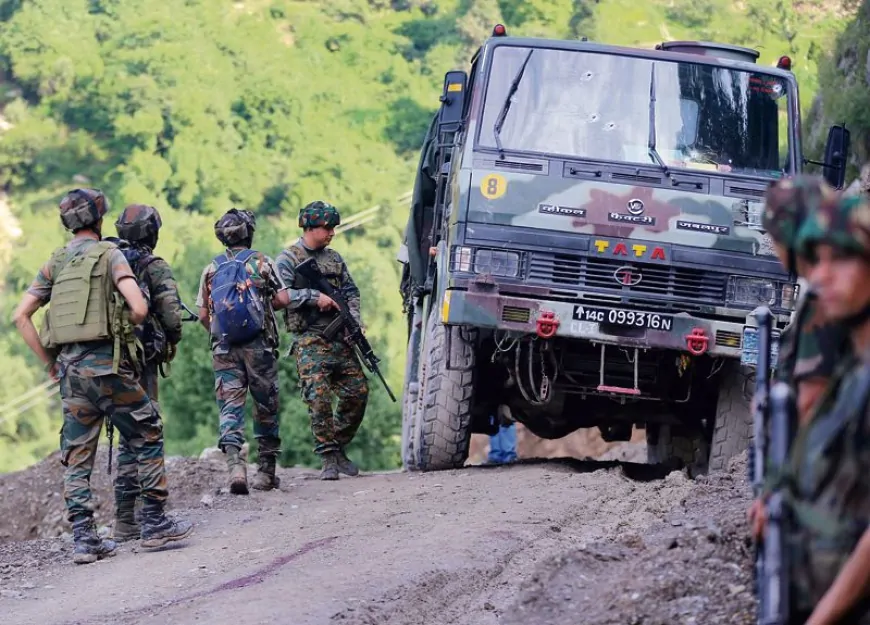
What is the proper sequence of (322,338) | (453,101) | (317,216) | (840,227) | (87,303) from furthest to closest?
(322,338) → (317,216) → (453,101) → (87,303) → (840,227)

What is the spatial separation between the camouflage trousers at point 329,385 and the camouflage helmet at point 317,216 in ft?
2.62

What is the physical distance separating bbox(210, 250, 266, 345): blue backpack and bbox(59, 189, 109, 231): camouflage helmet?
1.76m

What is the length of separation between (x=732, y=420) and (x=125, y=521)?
12.4 feet

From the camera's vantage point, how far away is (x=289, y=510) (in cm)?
927

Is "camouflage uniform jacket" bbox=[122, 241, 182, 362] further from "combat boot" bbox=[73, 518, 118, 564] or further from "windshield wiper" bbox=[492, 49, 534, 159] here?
"windshield wiper" bbox=[492, 49, 534, 159]

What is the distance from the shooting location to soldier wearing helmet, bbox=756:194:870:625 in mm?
3104

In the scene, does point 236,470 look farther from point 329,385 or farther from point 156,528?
point 156,528

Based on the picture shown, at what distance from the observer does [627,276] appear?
30.5 ft

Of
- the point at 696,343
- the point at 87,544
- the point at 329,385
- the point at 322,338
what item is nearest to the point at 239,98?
the point at 329,385

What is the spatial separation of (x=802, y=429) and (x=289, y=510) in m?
6.22

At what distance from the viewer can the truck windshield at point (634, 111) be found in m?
9.49

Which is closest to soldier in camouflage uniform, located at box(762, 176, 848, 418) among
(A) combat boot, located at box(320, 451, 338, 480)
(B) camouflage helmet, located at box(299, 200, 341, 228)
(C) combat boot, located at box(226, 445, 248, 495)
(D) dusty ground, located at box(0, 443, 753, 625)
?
(D) dusty ground, located at box(0, 443, 753, 625)

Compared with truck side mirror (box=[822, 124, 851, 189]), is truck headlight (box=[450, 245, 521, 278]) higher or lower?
lower

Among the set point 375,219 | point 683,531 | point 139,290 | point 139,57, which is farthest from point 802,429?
point 139,57
